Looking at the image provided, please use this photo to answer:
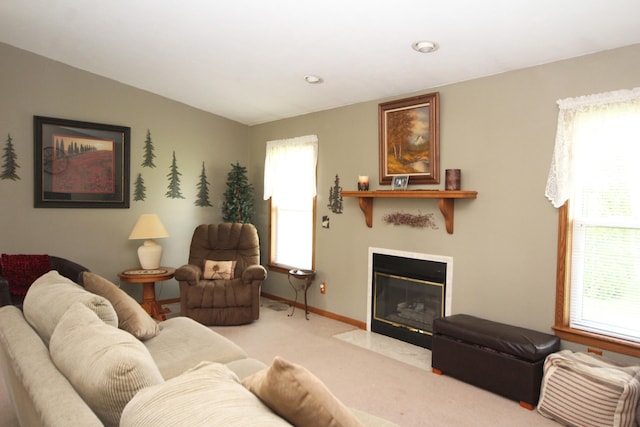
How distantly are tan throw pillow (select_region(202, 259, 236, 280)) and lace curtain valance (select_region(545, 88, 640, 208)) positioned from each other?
3364 mm

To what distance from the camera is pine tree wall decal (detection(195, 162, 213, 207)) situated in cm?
595

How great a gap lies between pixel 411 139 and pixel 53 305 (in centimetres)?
320

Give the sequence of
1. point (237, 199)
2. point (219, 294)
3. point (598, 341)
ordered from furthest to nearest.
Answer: point (237, 199), point (219, 294), point (598, 341)

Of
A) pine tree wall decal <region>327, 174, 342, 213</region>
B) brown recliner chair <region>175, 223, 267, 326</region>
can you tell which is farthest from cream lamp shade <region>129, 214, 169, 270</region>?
pine tree wall decal <region>327, 174, 342, 213</region>

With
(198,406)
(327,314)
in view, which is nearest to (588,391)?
(198,406)

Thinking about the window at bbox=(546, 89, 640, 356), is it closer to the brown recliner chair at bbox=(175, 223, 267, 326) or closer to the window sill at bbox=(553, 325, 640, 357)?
the window sill at bbox=(553, 325, 640, 357)

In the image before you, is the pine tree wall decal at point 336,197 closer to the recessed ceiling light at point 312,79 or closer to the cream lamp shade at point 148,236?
the recessed ceiling light at point 312,79

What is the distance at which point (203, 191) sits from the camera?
5984mm

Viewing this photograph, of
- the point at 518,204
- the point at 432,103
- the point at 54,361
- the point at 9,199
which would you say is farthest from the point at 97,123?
the point at 518,204

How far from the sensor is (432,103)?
398cm

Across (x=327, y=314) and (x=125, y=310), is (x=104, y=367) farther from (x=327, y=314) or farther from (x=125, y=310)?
(x=327, y=314)

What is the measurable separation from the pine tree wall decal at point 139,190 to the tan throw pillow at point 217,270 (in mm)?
1187

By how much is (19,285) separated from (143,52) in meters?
2.46

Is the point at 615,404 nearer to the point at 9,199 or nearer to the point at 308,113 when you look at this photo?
the point at 308,113
